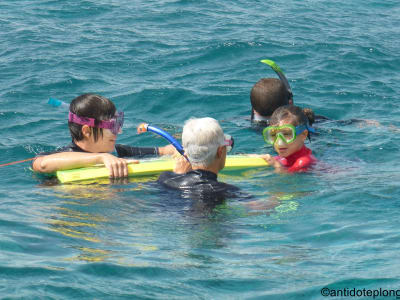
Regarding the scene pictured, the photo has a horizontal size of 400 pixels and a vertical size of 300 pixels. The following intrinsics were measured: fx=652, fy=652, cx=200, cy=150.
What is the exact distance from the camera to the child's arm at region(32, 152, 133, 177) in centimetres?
615

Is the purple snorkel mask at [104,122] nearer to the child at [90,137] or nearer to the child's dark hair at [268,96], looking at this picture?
the child at [90,137]

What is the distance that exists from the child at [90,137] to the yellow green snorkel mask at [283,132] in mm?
→ 1531

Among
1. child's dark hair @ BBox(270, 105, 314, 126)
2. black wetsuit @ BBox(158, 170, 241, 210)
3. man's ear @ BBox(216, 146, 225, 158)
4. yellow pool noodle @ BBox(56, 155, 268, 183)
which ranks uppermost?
man's ear @ BBox(216, 146, 225, 158)

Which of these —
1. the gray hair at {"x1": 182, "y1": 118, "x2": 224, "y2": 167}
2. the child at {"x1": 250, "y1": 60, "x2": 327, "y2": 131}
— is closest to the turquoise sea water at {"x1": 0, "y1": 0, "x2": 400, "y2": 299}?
the child at {"x1": 250, "y1": 60, "x2": 327, "y2": 131}

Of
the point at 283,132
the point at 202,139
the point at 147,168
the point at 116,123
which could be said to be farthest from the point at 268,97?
the point at 202,139

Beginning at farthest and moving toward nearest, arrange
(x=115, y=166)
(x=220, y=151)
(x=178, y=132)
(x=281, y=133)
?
(x=178, y=132) < (x=281, y=133) < (x=115, y=166) < (x=220, y=151)

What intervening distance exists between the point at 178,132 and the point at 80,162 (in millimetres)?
2506

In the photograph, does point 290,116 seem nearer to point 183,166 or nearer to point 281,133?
point 281,133

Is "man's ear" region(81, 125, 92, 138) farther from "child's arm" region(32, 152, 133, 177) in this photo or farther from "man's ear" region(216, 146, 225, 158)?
"man's ear" region(216, 146, 225, 158)

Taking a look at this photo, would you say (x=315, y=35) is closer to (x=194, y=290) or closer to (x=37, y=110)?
(x=37, y=110)

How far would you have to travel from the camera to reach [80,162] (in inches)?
245

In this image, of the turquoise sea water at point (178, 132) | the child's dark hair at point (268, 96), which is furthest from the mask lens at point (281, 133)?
the child's dark hair at point (268, 96)

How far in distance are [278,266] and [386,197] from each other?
1881 mm

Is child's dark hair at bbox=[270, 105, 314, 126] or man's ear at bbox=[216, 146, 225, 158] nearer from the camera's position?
man's ear at bbox=[216, 146, 225, 158]
